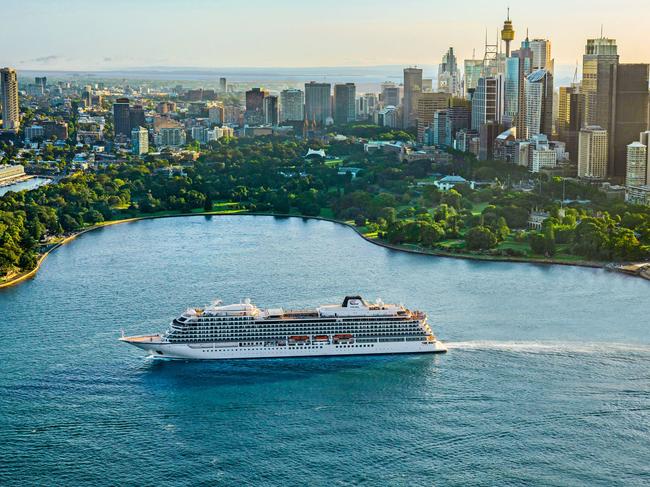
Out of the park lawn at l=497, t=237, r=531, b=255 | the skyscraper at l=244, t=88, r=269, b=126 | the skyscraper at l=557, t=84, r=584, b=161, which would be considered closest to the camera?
the park lawn at l=497, t=237, r=531, b=255

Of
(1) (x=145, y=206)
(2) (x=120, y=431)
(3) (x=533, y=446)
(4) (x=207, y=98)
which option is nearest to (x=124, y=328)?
(2) (x=120, y=431)

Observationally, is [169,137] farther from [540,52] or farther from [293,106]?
[540,52]

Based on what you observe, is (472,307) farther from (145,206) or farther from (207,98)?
(207,98)

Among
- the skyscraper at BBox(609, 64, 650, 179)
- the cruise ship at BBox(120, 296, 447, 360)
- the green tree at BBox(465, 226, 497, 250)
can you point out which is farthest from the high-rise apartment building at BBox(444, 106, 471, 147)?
the cruise ship at BBox(120, 296, 447, 360)

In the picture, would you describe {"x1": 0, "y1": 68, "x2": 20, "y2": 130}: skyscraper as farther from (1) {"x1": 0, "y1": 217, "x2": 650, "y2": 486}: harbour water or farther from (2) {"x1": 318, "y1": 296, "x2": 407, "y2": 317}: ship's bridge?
(2) {"x1": 318, "y1": 296, "x2": 407, "y2": 317}: ship's bridge

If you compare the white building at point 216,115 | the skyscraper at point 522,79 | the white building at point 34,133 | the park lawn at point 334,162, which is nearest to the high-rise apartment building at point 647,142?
the skyscraper at point 522,79

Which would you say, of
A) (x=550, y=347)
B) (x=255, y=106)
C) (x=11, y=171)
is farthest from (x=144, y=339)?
(x=255, y=106)
